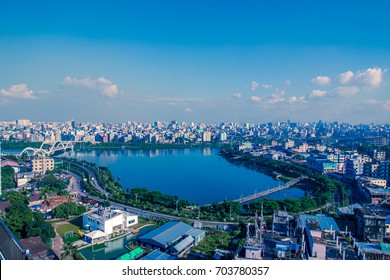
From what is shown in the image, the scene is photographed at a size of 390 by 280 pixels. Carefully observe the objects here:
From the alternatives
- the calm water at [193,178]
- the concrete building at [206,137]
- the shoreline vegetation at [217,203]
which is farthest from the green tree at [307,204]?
the concrete building at [206,137]

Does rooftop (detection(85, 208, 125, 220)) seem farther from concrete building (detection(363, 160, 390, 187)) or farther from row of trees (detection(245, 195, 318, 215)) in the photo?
concrete building (detection(363, 160, 390, 187))

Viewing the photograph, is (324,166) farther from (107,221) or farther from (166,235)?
(107,221)

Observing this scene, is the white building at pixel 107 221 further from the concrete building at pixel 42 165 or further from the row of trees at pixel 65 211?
the concrete building at pixel 42 165

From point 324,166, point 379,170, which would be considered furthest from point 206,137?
point 379,170

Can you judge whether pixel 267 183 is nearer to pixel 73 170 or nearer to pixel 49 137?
pixel 73 170

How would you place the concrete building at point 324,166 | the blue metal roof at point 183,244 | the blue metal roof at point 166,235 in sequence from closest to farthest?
the blue metal roof at point 183,244
the blue metal roof at point 166,235
the concrete building at point 324,166
